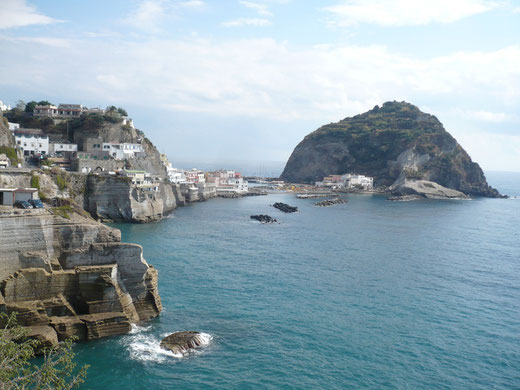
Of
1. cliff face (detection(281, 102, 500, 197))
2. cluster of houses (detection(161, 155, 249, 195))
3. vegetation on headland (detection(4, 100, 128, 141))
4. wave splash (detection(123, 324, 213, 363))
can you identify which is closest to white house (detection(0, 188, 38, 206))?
wave splash (detection(123, 324, 213, 363))

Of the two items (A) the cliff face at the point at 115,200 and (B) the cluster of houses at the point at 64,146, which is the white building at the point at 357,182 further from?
(A) the cliff face at the point at 115,200

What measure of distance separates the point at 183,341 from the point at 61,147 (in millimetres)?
64705

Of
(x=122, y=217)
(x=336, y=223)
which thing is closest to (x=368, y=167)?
(x=336, y=223)

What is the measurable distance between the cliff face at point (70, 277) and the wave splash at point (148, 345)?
2.85ft

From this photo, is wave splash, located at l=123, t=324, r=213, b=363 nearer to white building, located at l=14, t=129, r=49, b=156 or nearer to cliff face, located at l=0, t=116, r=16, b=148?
cliff face, located at l=0, t=116, r=16, b=148

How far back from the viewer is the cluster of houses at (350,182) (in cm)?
16000

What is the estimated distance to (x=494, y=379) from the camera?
2503 cm

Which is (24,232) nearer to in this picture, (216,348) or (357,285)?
(216,348)

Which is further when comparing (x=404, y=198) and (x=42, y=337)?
(x=404, y=198)

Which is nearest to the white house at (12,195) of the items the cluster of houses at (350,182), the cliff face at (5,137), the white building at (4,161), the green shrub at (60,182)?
the white building at (4,161)

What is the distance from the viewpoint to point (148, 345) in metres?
26.8

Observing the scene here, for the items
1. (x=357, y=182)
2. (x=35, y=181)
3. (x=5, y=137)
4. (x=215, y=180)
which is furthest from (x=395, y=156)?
(x=35, y=181)

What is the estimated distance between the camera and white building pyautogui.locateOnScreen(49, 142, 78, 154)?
260ft

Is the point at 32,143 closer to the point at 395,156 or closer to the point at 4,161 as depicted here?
the point at 4,161
